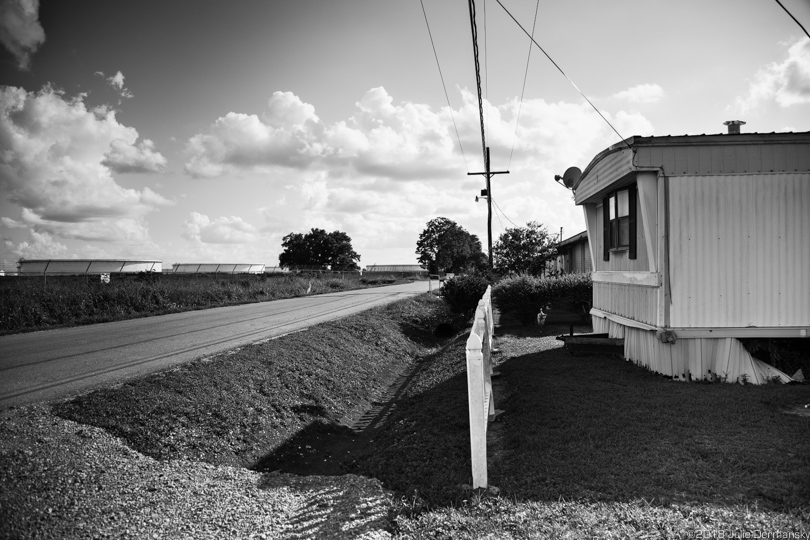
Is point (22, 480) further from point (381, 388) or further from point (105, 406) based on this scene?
point (381, 388)

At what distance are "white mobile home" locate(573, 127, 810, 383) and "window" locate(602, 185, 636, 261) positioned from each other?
0.88 m

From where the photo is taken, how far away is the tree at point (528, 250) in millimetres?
24484

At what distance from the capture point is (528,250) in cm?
2458

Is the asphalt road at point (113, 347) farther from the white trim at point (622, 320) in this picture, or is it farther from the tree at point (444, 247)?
the tree at point (444, 247)

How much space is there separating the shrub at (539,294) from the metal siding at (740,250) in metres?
7.76

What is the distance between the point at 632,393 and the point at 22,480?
6.35m

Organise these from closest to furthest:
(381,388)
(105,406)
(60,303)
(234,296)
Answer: (105,406), (381,388), (60,303), (234,296)

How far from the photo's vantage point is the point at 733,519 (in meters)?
3.25

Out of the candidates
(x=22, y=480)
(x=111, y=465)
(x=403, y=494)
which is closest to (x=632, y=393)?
(x=403, y=494)

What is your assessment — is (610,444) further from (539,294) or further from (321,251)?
(321,251)

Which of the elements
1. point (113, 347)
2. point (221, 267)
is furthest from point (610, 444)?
point (221, 267)

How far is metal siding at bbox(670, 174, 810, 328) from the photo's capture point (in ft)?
24.0

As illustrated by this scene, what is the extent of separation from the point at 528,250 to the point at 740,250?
17.2 m

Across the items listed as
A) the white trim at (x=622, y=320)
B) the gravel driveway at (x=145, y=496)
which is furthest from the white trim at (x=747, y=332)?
the gravel driveway at (x=145, y=496)
